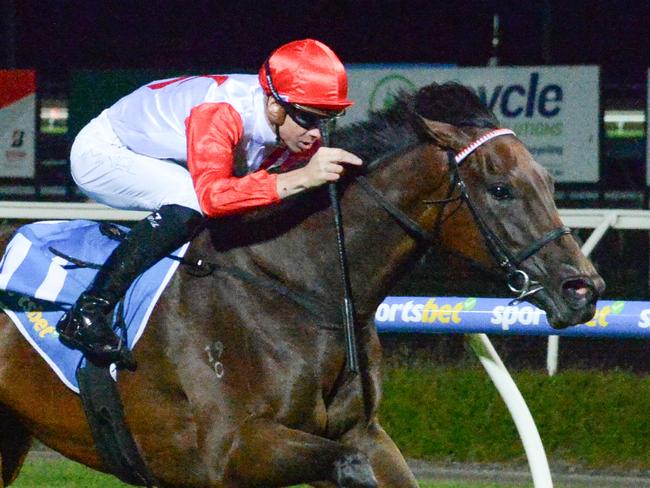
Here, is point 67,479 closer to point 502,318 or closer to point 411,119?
point 502,318

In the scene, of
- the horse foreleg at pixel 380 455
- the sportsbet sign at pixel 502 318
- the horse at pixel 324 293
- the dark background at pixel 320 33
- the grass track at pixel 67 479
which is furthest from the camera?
the dark background at pixel 320 33

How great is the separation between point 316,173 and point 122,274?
0.63 meters

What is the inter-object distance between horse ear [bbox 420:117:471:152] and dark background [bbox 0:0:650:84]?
9.09m

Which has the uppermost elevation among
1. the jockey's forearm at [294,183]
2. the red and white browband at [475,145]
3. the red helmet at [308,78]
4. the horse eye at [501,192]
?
the red helmet at [308,78]

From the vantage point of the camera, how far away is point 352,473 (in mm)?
3389

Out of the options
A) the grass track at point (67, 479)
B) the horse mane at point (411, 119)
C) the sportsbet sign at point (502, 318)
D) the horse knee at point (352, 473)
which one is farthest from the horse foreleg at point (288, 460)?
the grass track at point (67, 479)

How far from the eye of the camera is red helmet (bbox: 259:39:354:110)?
3.60m

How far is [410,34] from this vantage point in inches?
517

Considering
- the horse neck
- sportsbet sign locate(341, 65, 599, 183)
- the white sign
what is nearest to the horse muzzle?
the horse neck

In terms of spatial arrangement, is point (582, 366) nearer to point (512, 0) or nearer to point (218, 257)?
point (218, 257)

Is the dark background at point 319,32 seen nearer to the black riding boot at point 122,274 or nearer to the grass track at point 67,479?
the grass track at point 67,479

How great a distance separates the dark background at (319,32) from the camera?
1295cm

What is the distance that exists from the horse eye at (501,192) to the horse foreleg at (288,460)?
0.74 m

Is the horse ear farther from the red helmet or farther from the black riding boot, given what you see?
the black riding boot
